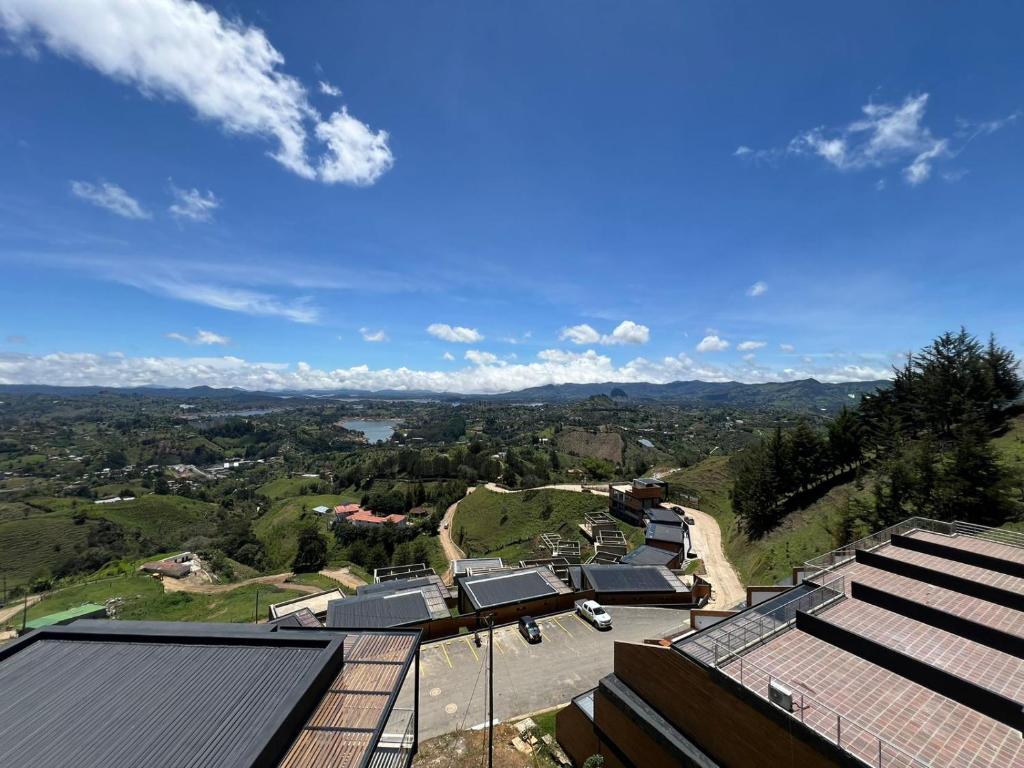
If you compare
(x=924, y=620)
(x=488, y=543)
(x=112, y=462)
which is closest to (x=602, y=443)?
(x=488, y=543)

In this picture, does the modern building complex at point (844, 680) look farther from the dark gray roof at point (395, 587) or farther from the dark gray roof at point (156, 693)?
the dark gray roof at point (395, 587)

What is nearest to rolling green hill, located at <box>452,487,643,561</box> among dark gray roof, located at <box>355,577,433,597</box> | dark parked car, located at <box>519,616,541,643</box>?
dark gray roof, located at <box>355,577,433,597</box>

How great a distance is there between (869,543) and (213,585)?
171 feet

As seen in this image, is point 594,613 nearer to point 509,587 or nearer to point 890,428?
point 509,587

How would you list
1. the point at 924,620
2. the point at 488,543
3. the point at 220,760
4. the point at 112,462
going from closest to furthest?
the point at 220,760, the point at 924,620, the point at 488,543, the point at 112,462

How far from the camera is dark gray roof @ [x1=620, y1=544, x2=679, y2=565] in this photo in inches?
1373

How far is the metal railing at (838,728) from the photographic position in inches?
294

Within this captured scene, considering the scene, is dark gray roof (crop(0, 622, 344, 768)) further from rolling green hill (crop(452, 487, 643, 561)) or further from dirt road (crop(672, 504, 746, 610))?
rolling green hill (crop(452, 487, 643, 561))

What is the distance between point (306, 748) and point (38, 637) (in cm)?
940

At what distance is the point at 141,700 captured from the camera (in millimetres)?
9898

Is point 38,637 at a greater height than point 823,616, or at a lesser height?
lesser

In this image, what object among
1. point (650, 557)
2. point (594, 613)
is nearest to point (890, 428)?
point (650, 557)

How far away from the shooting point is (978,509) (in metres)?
23.3

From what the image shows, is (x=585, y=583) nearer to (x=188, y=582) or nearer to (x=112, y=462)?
(x=188, y=582)
